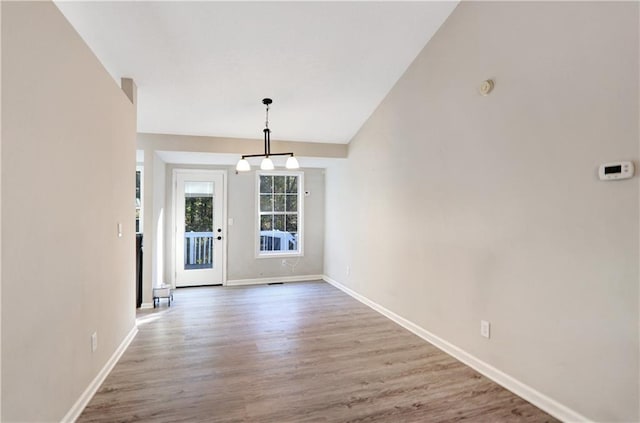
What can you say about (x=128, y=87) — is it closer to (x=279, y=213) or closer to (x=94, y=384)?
(x=94, y=384)

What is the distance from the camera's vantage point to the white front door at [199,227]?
592 cm

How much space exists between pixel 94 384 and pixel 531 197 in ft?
11.0

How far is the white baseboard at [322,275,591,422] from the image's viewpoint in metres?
2.16

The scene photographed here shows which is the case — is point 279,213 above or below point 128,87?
below

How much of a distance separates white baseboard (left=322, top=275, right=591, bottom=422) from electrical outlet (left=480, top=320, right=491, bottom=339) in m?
0.23

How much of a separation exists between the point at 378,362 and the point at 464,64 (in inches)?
107

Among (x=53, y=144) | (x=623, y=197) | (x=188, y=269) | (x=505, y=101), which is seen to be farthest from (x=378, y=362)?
(x=188, y=269)

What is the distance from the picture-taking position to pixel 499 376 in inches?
103

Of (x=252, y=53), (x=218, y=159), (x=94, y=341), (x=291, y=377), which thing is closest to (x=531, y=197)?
(x=291, y=377)

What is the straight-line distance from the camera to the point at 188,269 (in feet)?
19.7

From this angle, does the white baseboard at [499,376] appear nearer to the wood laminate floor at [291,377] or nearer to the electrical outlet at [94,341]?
the wood laminate floor at [291,377]

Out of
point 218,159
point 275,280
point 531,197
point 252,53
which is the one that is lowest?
point 275,280

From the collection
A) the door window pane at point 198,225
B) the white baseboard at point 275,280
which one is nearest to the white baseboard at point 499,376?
the white baseboard at point 275,280

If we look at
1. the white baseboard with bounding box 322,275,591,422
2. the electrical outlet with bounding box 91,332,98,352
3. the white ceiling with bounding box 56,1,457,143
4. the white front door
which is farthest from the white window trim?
the electrical outlet with bounding box 91,332,98,352
